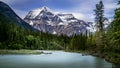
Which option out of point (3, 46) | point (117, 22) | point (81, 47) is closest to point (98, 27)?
point (117, 22)

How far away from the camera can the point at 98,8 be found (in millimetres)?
99875

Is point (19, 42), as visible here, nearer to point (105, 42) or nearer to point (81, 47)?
point (81, 47)

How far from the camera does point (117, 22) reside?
50.6 meters

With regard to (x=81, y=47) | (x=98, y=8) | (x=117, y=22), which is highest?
(x=98, y=8)

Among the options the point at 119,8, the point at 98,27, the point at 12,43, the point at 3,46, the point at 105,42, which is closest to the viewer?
the point at 119,8

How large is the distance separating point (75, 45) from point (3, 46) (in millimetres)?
54932

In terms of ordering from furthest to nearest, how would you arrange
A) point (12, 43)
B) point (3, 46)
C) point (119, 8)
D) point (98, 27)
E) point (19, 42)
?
point (19, 42) < point (12, 43) < point (3, 46) < point (98, 27) < point (119, 8)

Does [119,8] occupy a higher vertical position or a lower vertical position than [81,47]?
higher

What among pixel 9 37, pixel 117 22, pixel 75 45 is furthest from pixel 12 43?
pixel 117 22

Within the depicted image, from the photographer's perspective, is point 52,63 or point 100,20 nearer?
point 52,63

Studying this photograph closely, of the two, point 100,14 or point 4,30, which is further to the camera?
point 4,30

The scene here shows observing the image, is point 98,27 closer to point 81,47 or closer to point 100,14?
point 100,14

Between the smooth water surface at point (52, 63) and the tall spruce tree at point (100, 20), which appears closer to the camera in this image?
the smooth water surface at point (52, 63)

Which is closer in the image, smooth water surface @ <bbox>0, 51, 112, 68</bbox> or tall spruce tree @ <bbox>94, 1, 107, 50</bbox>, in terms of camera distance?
smooth water surface @ <bbox>0, 51, 112, 68</bbox>
